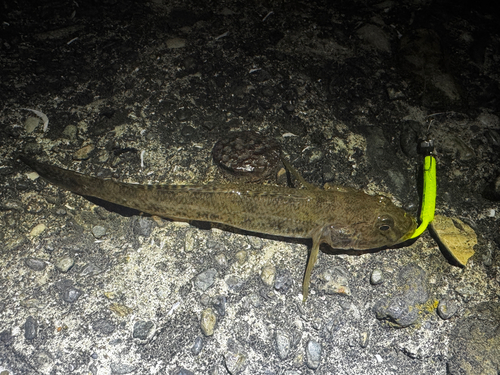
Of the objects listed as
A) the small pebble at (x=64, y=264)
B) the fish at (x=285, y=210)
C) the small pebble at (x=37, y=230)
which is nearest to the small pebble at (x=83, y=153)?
the fish at (x=285, y=210)

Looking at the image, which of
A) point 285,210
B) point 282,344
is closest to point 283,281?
point 282,344

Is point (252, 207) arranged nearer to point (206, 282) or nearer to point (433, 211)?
point (206, 282)

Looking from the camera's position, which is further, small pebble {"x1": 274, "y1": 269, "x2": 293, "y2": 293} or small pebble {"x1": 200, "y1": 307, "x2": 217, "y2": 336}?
small pebble {"x1": 274, "y1": 269, "x2": 293, "y2": 293}

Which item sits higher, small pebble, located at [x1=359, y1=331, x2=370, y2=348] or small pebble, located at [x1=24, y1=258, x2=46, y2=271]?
small pebble, located at [x1=24, y1=258, x2=46, y2=271]

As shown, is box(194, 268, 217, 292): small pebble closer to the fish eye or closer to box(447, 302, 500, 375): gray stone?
the fish eye

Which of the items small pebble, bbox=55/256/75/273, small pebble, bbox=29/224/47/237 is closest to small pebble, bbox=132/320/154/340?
small pebble, bbox=55/256/75/273

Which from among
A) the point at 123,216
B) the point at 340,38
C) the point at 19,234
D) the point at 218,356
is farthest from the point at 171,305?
the point at 340,38

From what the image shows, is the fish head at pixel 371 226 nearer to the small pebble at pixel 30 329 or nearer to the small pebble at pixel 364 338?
the small pebble at pixel 364 338
